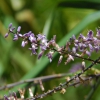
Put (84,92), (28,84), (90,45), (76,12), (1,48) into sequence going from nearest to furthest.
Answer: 1. (90,45)
2. (28,84)
3. (84,92)
4. (1,48)
5. (76,12)

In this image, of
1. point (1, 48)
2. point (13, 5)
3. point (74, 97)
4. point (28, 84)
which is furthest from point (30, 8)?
point (28, 84)

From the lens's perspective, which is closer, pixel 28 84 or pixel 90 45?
pixel 90 45

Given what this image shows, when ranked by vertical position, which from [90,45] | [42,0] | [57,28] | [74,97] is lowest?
[74,97]

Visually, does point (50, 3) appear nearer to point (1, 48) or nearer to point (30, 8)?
point (30, 8)

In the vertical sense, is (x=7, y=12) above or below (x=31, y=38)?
below

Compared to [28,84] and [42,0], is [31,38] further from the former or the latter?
[42,0]

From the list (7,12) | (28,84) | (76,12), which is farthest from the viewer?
(76,12)

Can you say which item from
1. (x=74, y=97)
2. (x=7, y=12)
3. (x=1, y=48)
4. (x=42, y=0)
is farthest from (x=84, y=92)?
(x=42, y=0)
